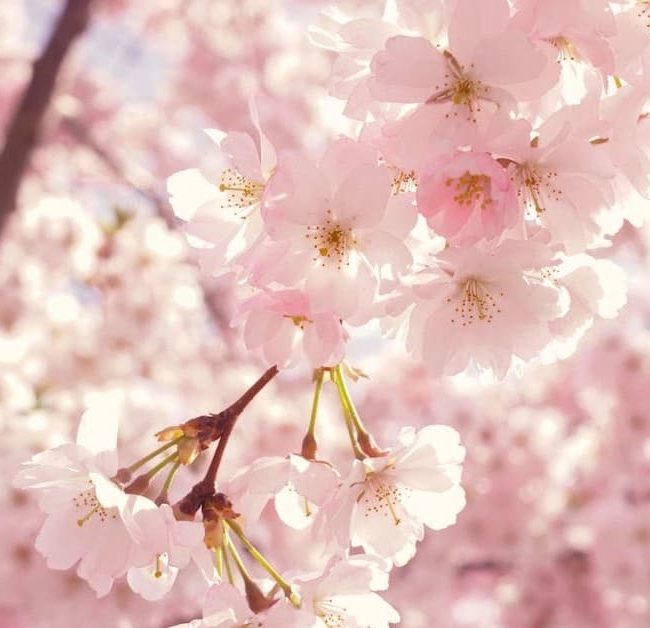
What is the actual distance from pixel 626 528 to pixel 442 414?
114 centimetres

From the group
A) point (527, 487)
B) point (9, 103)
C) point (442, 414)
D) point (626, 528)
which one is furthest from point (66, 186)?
point (9, 103)

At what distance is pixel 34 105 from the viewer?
11.1 ft

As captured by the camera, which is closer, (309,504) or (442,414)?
(309,504)

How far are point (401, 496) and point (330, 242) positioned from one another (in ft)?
1.02

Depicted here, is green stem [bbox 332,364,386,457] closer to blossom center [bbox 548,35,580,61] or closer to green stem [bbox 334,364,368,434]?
green stem [bbox 334,364,368,434]

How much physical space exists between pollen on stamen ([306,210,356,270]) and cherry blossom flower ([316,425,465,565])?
229 millimetres

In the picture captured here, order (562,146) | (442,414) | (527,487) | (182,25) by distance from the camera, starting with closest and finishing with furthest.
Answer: (562,146), (527,487), (442,414), (182,25)

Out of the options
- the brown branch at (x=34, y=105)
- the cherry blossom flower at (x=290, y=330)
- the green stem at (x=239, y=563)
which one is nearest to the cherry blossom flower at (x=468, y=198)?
the cherry blossom flower at (x=290, y=330)

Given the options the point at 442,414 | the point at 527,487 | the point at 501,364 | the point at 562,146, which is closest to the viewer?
the point at 562,146

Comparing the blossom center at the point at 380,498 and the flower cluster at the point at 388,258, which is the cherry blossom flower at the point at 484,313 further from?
→ the blossom center at the point at 380,498

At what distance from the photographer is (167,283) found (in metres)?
3.84

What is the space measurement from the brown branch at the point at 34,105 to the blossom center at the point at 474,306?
2.51m

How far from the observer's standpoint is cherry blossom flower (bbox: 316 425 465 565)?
3.62 ft

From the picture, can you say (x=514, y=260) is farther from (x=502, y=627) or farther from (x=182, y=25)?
(x=182, y=25)
